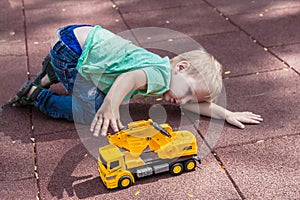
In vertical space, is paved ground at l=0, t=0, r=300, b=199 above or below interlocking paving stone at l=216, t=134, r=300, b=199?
below

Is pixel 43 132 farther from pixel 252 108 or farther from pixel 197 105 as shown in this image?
pixel 252 108

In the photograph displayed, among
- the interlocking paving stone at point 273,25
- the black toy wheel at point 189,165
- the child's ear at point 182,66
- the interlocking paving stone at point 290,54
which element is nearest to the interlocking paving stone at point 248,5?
the interlocking paving stone at point 273,25

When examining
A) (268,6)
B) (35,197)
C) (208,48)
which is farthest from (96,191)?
(268,6)

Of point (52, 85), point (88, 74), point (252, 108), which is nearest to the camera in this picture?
point (88, 74)

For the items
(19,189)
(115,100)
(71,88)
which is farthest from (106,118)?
(71,88)

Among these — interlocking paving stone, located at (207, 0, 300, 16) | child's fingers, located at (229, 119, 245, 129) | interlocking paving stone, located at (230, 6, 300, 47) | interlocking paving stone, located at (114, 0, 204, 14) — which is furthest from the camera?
interlocking paving stone, located at (114, 0, 204, 14)

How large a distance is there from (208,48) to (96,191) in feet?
8.79

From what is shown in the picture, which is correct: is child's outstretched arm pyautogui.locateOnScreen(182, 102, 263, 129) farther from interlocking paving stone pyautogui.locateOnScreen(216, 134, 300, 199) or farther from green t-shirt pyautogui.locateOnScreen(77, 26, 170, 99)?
green t-shirt pyautogui.locateOnScreen(77, 26, 170, 99)

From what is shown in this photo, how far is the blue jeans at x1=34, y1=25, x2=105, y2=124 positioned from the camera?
157 inches

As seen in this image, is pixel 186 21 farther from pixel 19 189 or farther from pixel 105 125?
pixel 19 189

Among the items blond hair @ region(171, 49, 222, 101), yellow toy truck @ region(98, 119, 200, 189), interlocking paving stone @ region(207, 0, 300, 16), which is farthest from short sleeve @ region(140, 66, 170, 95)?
interlocking paving stone @ region(207, 0, 300, 16)

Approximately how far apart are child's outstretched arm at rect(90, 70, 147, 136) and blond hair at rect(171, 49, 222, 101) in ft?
1.37

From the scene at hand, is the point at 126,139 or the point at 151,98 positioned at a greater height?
the point at 126,139

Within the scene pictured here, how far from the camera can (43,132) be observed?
13.0 feet
